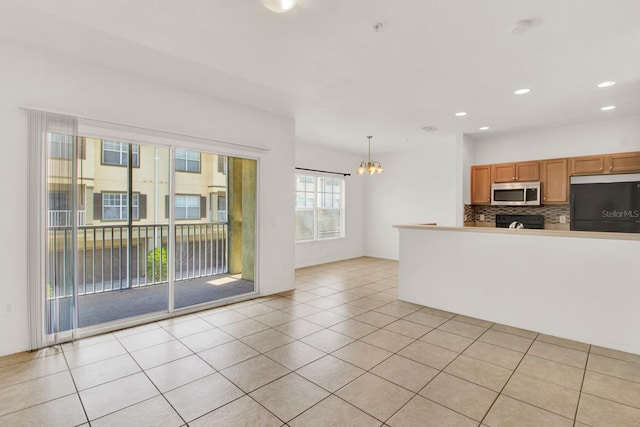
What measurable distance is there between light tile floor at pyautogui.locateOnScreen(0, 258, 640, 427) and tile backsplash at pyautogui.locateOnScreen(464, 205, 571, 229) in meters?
3.10

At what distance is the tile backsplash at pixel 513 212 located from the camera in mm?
5602

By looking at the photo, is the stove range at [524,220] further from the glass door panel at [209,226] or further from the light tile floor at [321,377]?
the glass door panel at [209,226]

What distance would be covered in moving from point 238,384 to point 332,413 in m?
0.80

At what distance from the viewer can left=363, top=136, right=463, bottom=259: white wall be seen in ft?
22.8

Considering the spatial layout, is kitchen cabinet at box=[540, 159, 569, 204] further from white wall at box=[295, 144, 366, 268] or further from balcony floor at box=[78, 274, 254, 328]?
balcony floor at box=[78, 274, 254, 328]

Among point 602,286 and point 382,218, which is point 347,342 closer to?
point 602,286

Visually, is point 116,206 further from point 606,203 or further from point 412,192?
point 606,203

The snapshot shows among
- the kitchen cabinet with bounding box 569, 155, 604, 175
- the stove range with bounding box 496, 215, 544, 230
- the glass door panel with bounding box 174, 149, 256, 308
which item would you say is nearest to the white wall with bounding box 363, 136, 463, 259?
the stove range with bounding box 496, 215, 544, 230

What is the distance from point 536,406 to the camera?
7.13 ft

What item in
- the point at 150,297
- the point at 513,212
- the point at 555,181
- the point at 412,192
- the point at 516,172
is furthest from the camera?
the point at 412,192

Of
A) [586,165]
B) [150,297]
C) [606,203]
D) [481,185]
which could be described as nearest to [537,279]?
[606,203]

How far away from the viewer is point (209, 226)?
5.62 metres

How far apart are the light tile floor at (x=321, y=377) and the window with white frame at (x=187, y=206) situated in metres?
1.80

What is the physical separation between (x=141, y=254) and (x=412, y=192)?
5.91m
